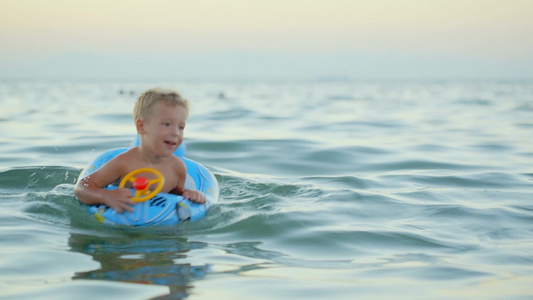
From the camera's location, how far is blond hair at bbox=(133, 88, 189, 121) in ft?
16.6

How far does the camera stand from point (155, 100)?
16.7 ft

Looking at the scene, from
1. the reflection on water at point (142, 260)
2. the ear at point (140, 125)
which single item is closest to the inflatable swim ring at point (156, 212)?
the reflection on water at point (142, 260)

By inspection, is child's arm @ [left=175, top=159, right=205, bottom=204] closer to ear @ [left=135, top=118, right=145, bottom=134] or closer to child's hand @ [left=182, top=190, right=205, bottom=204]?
child's hand @ [left=182, top=190, right=205, bottom=204]

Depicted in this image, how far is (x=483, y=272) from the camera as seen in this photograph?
401 cm

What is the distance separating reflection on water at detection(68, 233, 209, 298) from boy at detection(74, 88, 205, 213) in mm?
415

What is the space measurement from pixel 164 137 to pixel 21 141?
240 inches

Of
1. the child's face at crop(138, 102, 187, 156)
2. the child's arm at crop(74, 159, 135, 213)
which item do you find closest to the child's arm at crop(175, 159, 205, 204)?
the child's face at crop(138, 102, 187, 156)

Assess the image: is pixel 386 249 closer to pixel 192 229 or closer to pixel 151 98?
pixel 192 229

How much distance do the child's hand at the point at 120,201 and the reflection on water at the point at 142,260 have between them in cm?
33

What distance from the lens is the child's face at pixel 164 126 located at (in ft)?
16.5

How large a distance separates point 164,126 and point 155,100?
0.21 metres

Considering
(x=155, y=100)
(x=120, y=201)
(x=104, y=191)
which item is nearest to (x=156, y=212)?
(x=120, y=201)

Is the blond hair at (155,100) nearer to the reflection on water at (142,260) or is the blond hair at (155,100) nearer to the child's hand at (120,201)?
the child's hand at (120,201)

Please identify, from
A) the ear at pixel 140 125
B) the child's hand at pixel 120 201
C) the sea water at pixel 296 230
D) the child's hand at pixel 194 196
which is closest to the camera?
the sea water at pixel 296 230
